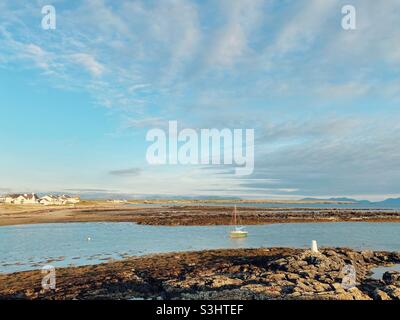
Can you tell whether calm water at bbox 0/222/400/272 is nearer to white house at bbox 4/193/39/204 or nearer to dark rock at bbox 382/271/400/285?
dark rock at bbox 382/271/400/285

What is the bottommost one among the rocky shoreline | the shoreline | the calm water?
the shoreline

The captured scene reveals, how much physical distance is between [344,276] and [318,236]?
A: 31.6 m

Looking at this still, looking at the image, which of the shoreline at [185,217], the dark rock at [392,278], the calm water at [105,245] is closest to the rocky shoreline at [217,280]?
the dark rock at [392,278]

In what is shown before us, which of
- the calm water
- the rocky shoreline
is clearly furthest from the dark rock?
the calm water

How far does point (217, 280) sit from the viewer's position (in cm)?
1970

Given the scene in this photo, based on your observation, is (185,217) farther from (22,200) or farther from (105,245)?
(22,200)

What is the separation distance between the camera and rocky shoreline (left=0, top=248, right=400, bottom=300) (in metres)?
17.0

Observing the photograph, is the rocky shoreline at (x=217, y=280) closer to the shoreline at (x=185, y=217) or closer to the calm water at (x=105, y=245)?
the calm water at (x=105, y=245)

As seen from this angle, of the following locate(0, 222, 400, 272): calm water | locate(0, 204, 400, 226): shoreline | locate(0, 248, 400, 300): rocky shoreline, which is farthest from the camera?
locate(0, 204, 400, 226): shoreline

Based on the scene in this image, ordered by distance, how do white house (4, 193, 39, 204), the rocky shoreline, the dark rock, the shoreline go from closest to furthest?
the rocky shoreline < the dark rock < the shoreline < white house (4, 193, 39, 204)

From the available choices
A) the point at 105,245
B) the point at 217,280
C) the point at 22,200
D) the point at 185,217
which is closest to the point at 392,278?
the point at 217,280

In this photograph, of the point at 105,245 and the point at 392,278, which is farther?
the point at 105,245

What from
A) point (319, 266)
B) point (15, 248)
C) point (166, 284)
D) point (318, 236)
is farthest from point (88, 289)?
point (318, 236)
